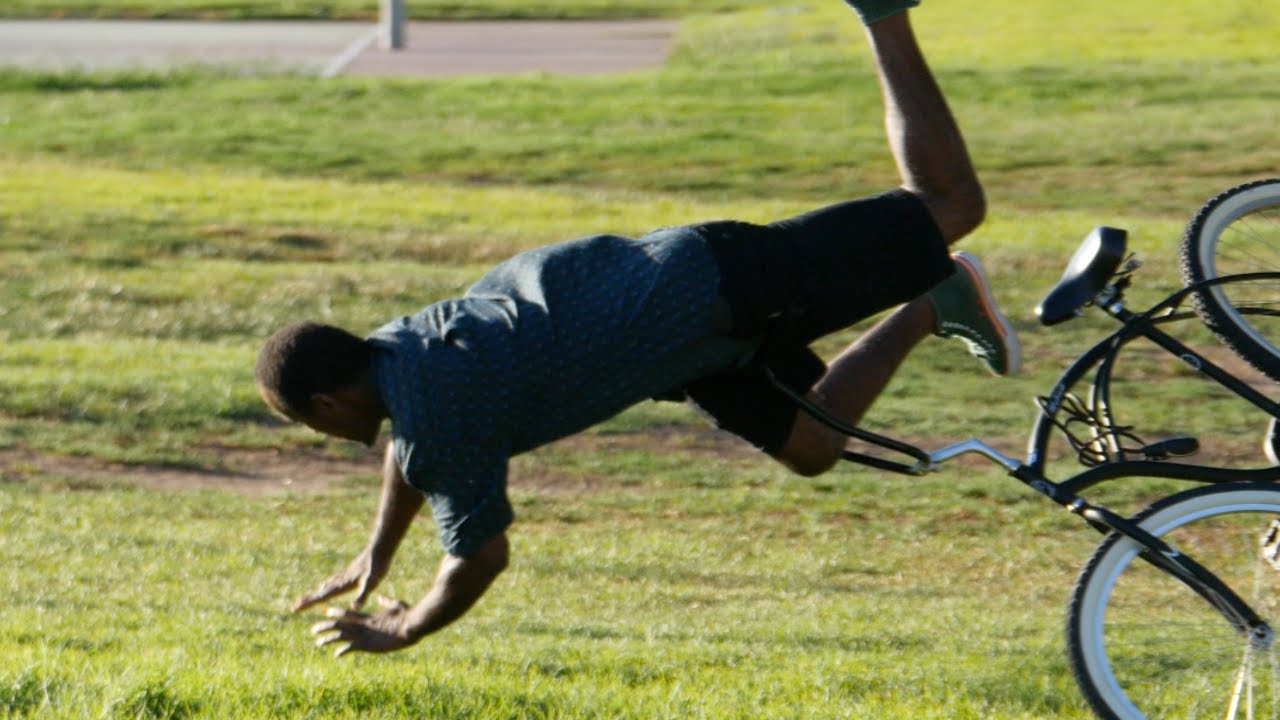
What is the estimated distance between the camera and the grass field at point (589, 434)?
601 cm

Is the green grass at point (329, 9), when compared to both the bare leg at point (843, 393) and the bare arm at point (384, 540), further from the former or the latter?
→ the bare arm at point (384, 540)

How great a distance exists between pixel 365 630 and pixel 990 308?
2.33 metres

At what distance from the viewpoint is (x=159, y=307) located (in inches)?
547

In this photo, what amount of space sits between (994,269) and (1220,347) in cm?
225

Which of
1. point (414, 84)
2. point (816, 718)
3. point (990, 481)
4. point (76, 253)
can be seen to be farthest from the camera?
point (414, 84)

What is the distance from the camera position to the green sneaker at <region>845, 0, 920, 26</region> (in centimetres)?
546

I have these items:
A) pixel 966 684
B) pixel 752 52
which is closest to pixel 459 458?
pixel 966 684

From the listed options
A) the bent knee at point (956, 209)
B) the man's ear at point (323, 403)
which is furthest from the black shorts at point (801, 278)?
the man's ear at point (323, 403)

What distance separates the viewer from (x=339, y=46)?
2847cm

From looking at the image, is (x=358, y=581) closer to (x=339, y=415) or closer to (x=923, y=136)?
(x=339, y=415)

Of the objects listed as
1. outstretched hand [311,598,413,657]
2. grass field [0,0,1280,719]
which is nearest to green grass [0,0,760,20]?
grass field [0,0,1280,719]

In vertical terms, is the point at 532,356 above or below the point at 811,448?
above

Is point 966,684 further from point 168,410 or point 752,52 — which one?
point 752,52

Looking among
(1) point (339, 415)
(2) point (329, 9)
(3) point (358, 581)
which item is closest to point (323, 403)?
(1) point (339, 415)
